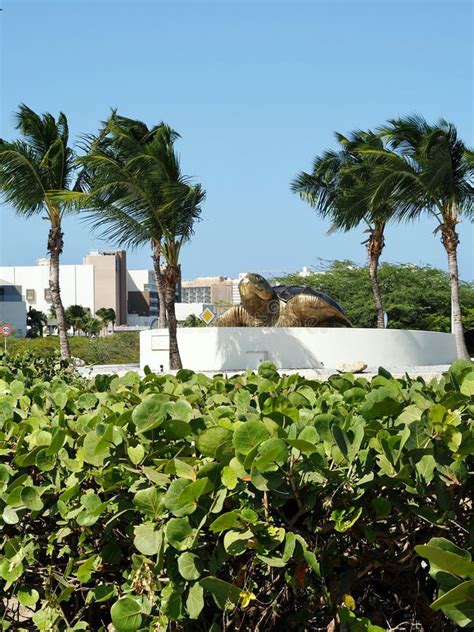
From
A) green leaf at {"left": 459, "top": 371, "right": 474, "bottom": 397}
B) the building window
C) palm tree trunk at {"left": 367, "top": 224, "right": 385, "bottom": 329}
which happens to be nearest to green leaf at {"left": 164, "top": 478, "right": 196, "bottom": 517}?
green leaf at {"left": 459, "top": 371, "right": 474, "bottom": 397}

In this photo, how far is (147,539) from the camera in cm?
196

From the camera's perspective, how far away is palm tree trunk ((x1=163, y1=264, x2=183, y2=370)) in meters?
21.5

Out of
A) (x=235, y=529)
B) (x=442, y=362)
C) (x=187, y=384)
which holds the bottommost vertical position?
(x=442, y=362)

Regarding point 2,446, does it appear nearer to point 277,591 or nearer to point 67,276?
point 277,591

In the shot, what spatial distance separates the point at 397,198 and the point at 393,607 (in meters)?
20.7

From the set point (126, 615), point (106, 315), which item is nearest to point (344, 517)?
point (126, 615)

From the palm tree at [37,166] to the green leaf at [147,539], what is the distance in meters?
19.5

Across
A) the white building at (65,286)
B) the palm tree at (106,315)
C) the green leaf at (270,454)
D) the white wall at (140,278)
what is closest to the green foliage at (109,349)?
the green leaf at (270,454)

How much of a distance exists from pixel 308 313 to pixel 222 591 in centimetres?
2158

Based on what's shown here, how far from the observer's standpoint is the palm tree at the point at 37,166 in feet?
69.4

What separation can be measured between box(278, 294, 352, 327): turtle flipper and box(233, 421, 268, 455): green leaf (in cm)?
2148

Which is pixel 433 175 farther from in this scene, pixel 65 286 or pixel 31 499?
pixel 65 286

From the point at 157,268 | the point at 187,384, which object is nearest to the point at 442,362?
the point at 157,268

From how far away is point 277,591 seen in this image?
6.98 feet
